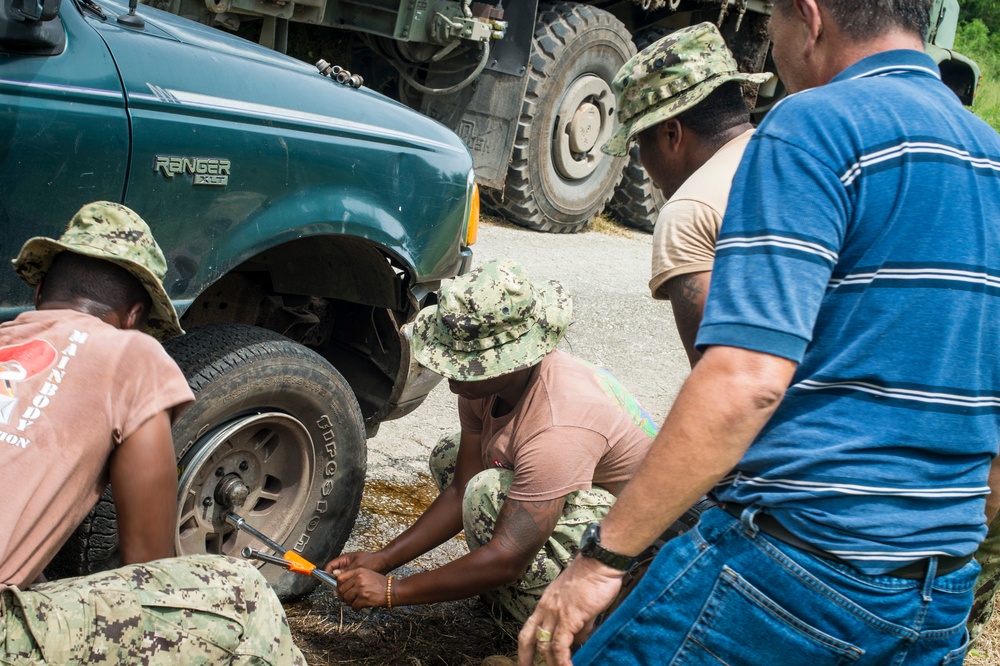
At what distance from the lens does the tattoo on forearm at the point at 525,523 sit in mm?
2713

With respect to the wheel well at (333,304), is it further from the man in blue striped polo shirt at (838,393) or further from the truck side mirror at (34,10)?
the man in blue striped polo shirt at (838,393)

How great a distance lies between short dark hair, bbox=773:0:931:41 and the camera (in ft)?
5.65

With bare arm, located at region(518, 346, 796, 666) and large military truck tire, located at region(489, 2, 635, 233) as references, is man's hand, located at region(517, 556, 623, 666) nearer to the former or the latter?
bare arm, located at region(518, 346, 796, 666)

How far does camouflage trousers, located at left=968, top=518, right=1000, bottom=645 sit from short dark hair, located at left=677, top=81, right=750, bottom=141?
145cm

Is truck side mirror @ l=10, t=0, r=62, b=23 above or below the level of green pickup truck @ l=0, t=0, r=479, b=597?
above

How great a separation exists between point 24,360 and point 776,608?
146cm

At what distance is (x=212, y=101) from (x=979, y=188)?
73.4 inches

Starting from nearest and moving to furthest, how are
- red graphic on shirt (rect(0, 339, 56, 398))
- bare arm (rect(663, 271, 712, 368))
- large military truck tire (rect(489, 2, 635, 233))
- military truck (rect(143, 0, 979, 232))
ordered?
1. red graphic on shirt (rect(0, 339, 56, 398))
2. bare arm (rect(663, 271, 712, 368))
3. military truck (rect(143, 0, 979, 232))
4. large military truck tire (rect(489, 2, 635, 233))

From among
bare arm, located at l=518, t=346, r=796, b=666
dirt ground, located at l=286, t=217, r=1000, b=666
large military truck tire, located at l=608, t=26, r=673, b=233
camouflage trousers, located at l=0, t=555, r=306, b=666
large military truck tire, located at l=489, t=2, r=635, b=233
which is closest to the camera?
bare arm, located at l=518, t=346, r=796, b=666

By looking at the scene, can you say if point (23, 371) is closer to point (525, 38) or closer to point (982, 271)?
point (982, 271)

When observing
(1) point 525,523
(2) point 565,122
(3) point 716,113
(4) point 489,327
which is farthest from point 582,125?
(1) point 525,523

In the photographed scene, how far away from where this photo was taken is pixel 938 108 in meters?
1.66

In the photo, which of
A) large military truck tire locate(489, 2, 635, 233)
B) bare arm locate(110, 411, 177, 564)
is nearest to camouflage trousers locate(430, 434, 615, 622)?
bare arm locate(110, 411, 177, 564)

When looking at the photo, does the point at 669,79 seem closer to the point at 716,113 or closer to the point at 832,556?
the point at 716,113
